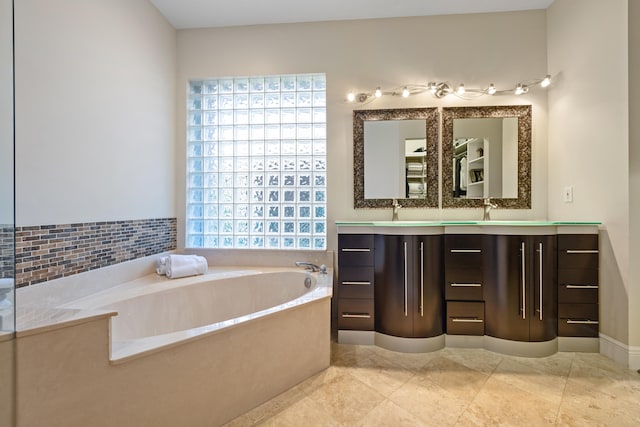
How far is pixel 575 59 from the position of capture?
6.75 ft

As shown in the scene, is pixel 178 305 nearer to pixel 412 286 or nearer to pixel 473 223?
pixel 412 286

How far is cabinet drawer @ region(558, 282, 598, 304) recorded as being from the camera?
190 cm

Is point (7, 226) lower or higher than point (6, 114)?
lower

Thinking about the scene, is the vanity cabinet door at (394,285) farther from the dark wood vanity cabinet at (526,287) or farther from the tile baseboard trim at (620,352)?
the tile baseboard trim at (620,352)

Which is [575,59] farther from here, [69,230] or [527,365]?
[69,230]

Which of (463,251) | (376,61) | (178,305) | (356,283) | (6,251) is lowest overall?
(178,305)

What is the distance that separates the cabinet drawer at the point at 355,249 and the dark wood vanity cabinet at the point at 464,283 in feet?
1.80

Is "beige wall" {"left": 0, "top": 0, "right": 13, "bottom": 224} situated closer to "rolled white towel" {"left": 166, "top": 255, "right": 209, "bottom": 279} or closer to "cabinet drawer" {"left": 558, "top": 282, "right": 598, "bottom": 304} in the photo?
"rolled white towel" {"left": 166, "top": 255, "right": 209, "bottom": 279}

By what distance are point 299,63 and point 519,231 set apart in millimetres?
2193

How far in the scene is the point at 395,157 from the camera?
7.93 feet

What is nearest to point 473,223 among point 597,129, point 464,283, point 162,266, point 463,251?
point 463,251

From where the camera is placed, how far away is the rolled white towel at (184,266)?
82.4 inches

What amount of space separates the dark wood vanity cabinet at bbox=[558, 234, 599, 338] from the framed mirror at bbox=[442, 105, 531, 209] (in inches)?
20.6

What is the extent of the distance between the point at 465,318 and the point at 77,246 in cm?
253
